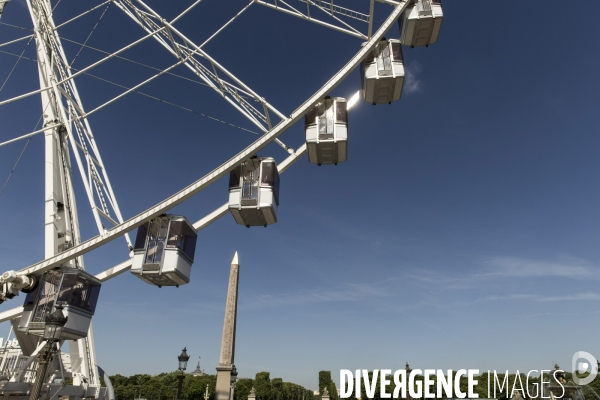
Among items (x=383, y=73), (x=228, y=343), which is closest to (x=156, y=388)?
(x=228, y=343)

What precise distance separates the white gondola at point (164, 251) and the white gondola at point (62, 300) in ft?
7.48

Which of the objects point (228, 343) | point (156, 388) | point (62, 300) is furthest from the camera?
point (156, 388)

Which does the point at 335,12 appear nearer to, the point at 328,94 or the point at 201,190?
the point at 328,94

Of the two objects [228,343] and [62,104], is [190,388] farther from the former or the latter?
[62,104]

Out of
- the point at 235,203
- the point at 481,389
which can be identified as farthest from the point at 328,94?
the point at 481,389

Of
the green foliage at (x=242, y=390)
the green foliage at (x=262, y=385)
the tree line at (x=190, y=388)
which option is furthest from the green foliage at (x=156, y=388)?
the green foliage at (x=262, y=385)

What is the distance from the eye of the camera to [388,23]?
42.4ft

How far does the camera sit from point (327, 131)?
477 inches

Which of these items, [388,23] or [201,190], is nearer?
[201,190]

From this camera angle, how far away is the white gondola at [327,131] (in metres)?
12.1

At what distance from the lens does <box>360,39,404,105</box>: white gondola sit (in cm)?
1277

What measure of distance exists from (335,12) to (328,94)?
258 centimetres

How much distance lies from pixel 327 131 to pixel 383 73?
2566 millimetres

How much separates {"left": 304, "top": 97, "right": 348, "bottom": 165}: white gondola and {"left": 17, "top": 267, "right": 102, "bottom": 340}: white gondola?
24.6 feet
